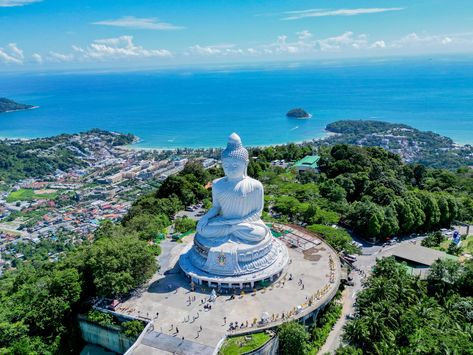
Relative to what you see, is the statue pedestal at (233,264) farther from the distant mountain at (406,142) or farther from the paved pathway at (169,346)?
the distant mountain at (406,142)

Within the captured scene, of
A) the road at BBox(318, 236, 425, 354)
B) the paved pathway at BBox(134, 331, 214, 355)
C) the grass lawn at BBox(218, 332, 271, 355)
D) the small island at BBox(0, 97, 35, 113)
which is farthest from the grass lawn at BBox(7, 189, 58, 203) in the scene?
the small island at BBox(0, 97, 35, 113)

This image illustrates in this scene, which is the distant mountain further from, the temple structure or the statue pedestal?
the statue pedestal

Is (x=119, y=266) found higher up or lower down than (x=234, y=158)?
lower down

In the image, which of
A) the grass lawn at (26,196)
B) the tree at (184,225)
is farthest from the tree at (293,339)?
the grass lawn at (26,196)

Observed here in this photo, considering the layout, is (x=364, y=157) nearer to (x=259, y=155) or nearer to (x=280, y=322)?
(x=259, y=155)

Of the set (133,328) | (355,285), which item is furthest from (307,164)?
(133,328)

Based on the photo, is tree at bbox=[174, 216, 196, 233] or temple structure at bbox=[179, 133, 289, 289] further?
tree at bbox=[174, 216, 196, 233]

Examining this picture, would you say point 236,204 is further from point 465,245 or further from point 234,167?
point 465,245
